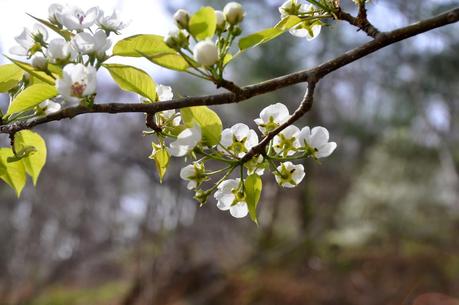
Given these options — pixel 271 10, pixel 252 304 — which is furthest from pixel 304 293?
pixel 271 10

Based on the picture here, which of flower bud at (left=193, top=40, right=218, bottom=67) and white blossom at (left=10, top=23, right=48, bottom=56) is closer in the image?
flower bud at (left=193, top=40, right=218, bottom=67)

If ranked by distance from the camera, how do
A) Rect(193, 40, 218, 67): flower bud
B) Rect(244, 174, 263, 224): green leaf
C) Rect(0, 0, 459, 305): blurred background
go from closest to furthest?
Rect(193, 40, 218, 67): flower bud < Rect(244, 174, 263, 224): green leaf < Rect(0, 0, 459, 305): blurred background

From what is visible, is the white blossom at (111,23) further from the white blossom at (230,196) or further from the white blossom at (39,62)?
the white blossom at (230,196)

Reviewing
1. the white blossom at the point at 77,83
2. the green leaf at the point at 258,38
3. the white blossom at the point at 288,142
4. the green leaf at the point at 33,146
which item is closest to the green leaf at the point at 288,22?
the green leaf at the point at 258,38

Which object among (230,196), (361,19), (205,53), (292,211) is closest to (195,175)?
(230,196)

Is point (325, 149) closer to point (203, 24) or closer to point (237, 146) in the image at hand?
point (237, 146)

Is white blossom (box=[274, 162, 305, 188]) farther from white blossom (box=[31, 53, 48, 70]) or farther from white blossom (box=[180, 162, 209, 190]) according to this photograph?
white blossom (box=[31, 53, 48, 70])

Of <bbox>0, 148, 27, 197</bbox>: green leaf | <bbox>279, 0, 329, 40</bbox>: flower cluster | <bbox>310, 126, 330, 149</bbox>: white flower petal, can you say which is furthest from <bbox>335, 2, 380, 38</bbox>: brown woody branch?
<bbox>0, 148, 27, 197</bbox>: green leaf
